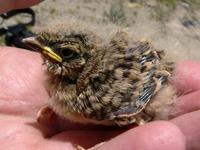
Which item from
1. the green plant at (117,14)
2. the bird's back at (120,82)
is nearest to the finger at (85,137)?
the bird's back at (120,82)

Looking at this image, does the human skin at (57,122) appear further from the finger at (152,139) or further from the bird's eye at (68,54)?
the bird's eye at (68,54)

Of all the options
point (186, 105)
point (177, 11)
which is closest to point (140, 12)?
point (177, 11)

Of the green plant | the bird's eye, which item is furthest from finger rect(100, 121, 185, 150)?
the green plant

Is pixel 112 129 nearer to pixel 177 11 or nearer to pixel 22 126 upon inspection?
pixel 22 126

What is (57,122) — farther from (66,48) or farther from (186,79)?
(186,79)

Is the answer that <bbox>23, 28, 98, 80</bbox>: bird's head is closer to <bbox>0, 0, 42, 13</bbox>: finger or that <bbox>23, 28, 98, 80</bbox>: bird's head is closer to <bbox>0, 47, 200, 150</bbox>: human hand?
<bbox>0, 47, 200, 150</bbox>: human hand
